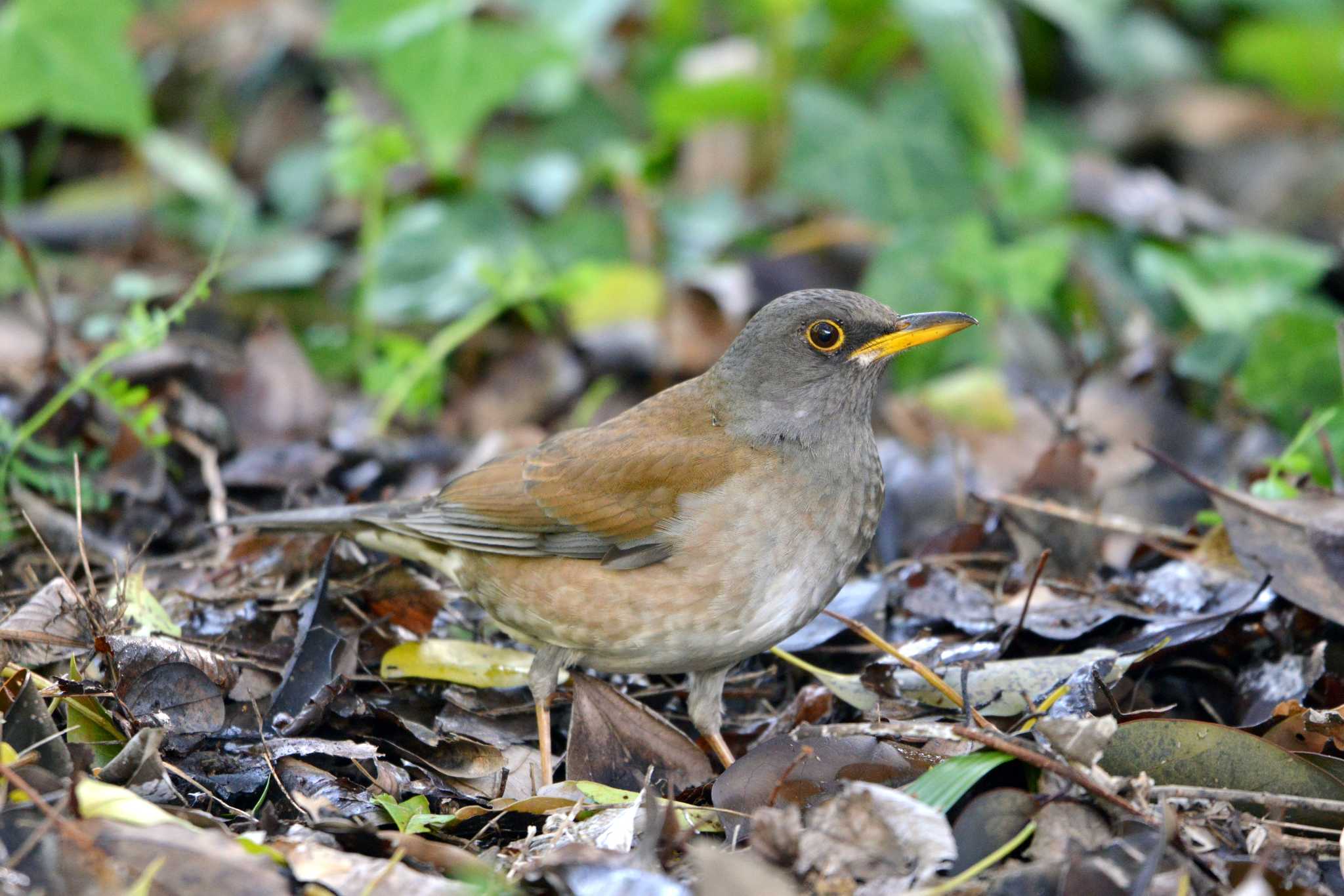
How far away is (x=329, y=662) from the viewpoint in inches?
170

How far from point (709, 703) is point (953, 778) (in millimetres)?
1142

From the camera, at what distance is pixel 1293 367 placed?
568cm

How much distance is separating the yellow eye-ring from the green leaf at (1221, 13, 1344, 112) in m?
7.25

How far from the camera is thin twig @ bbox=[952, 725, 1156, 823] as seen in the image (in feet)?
10.7

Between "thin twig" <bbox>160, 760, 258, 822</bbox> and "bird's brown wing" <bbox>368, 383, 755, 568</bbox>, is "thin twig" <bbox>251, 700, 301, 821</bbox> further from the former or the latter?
"bird's brown wing" <bbox>368, 383, 755, 568</bbox>

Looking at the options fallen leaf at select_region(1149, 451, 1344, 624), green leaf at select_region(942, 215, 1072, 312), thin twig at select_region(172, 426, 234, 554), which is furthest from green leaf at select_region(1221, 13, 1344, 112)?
thin twig at select_region(172, 426, 234, 554)

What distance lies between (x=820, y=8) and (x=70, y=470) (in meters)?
5.38

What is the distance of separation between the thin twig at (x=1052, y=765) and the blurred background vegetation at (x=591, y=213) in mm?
1853

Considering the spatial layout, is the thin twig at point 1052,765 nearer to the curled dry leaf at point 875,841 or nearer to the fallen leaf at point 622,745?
the curled dry leaf at point 875,841

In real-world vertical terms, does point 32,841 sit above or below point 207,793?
above

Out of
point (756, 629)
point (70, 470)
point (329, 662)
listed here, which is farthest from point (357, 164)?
point (756, 629)

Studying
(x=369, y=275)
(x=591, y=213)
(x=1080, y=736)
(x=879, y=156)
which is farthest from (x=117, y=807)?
(x=879, y=156)

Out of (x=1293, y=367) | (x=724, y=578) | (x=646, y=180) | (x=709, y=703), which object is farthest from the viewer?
(x=646, y=180)

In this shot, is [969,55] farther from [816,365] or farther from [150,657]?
[150,657]
